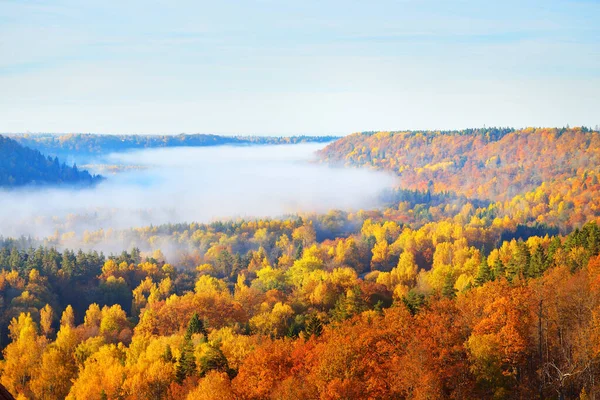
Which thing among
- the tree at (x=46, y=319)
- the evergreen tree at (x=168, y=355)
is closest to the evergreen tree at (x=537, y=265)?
the evergreen tree at (x=168, y=355)

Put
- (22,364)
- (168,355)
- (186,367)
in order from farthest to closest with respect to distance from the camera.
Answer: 1. (22,364)
2. (168,355)
3. (186,367)

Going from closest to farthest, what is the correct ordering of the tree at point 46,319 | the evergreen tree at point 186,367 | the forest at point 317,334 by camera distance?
the forest at point 317,334 < the evergreen tree at point 186,367 < the tree at point 46,319

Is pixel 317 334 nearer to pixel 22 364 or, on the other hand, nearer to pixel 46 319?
pixel 22 364

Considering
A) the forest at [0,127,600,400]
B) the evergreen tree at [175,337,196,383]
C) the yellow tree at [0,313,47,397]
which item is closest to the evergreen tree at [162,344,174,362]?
the forest at [0,127,600,400]

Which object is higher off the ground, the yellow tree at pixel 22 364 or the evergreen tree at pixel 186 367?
the evergreen tree at pixel 186 367

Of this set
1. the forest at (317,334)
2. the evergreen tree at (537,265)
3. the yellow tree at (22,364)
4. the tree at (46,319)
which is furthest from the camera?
the tree at (46,319)

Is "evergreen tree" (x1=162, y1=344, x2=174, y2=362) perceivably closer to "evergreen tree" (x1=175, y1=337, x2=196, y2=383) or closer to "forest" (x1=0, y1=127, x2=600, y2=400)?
"forest" (x1=0, y1=127, x2=600, y2=400)

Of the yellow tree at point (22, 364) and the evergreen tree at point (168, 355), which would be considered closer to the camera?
the evergreen tree at point (168, 355)

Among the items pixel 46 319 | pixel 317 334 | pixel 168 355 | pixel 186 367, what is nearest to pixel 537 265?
pixel 317 334

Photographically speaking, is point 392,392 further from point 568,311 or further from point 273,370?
point 568,311

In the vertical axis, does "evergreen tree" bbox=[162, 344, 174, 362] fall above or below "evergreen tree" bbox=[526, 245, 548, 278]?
below

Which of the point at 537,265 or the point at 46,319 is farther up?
the point at 537,265

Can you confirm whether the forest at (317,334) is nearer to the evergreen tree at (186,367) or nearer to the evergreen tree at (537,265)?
the evergreen tree at (186,367)

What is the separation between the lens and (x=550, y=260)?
71.6 metres
